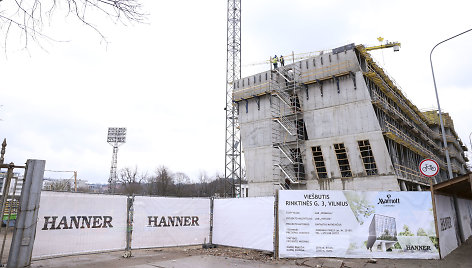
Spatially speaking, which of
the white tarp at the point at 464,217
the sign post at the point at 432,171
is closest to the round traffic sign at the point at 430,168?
the sign post at the point at 432,171

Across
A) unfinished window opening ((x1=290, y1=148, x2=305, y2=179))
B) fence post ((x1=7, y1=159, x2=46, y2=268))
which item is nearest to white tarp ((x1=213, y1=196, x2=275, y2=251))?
fence post ((x1=7, y1=159, x2=46, y2=268))

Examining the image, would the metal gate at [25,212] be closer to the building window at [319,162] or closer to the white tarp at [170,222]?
the white tarp at [170,222]

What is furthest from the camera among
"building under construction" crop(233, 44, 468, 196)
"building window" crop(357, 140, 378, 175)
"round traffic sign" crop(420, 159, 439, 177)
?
"building under construction" crop(233, 44, 468, 196)

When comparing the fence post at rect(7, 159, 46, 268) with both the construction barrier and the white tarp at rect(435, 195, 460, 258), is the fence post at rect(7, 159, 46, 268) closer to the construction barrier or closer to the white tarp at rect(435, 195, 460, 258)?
the construction barrier

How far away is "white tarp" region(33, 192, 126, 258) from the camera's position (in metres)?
8.51

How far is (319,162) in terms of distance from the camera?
26719mm

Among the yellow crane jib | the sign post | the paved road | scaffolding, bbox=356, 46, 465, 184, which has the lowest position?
the paved road

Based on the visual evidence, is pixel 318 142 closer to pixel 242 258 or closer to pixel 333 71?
pixel 333 71

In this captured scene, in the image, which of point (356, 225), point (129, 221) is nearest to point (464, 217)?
point (356, 225)

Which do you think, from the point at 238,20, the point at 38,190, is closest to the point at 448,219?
the point at 38,190

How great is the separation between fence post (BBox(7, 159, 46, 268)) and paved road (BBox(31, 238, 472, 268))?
556mm

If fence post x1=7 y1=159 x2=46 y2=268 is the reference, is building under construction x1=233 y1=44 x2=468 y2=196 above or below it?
above

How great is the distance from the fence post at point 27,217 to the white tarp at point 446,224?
12.2 m

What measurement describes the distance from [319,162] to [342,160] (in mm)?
2149
